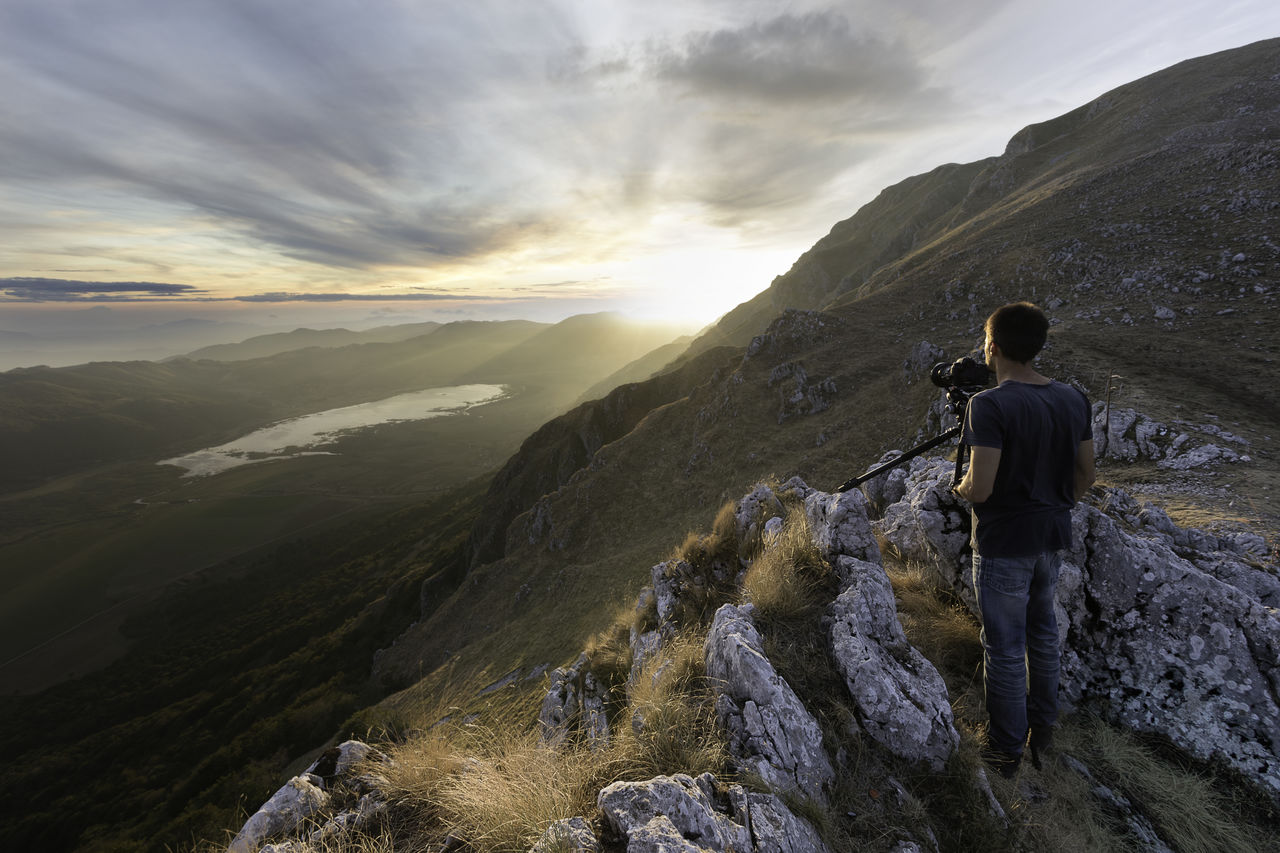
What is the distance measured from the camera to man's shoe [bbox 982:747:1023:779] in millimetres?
3553

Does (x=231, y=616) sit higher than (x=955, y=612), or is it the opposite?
(x=955, y=612)

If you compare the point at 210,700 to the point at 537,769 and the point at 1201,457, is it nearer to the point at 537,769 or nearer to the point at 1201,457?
the point at 537,769

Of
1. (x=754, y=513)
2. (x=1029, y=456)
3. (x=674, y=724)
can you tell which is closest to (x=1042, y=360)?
(x=754, y=513)

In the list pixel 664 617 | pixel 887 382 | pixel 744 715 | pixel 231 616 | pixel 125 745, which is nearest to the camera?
pixel 744 715

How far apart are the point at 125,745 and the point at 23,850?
12025 millimetres

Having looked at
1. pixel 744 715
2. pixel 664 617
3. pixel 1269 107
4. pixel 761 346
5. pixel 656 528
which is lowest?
pixel 656 528

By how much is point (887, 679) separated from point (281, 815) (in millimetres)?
5710

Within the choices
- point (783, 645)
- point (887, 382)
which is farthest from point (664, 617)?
point (887, 382)

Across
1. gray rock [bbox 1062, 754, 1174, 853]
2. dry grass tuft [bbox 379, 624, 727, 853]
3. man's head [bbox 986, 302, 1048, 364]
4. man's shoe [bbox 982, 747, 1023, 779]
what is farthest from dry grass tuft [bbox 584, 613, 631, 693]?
man's head [bbox 986, 302, 1048, 364]

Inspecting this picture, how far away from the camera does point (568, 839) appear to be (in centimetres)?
251

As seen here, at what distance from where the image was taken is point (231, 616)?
83.2 meters

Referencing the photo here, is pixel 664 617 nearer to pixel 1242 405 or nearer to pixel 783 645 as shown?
pixel 783 645

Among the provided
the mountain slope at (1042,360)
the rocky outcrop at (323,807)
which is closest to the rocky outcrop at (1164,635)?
the mountain slope at (1042,360)

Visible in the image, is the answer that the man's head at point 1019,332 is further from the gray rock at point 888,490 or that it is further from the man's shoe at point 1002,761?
the gray rock at point 888,490
